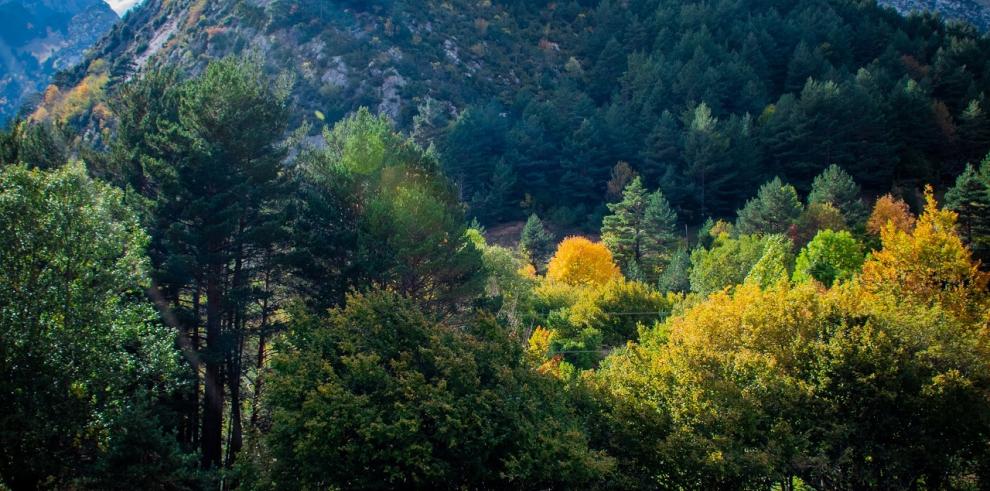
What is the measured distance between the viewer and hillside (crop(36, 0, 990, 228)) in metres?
59.9

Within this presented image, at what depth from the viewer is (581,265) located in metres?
45.2

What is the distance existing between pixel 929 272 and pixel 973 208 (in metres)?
20.8

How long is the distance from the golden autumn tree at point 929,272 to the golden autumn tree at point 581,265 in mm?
21399

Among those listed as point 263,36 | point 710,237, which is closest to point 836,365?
point 710,237

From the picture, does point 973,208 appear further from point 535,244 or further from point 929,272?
point 535,244

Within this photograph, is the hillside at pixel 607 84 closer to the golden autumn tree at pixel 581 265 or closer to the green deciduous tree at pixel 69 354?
the golden autumn tree at pixel 581 265

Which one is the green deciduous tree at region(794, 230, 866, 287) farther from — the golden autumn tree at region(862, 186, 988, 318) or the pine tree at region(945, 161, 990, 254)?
Result: the pine tree at region(945, 161, 990, 254)

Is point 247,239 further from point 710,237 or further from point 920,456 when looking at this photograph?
point 710,237

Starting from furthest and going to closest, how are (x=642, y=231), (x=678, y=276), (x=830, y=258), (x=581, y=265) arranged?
(x=642, y=231)
(x=581, y=265)
(x=678, y=276)
(x=830, y=258)

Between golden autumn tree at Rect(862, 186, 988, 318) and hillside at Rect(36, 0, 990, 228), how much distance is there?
117 ft

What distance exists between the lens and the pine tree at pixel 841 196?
4451 cm

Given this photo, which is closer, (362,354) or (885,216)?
(362,354)

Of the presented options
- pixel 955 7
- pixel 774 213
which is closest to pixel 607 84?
pixel 774 213

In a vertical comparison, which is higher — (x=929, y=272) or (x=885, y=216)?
(x=885, y=216)
